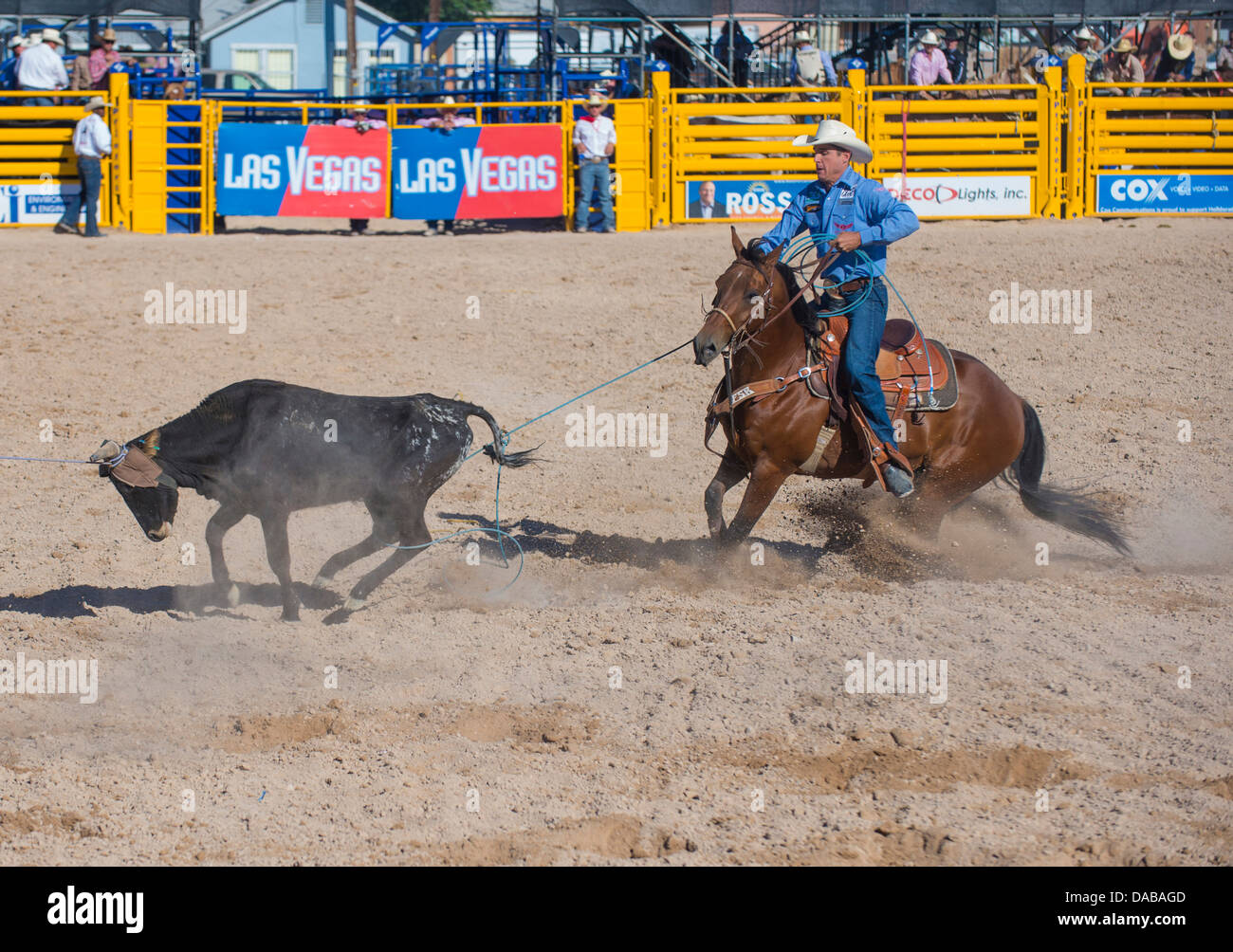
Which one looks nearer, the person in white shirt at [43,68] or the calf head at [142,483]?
the calf head at [142,483]

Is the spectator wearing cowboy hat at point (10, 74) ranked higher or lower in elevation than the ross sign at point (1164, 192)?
higher

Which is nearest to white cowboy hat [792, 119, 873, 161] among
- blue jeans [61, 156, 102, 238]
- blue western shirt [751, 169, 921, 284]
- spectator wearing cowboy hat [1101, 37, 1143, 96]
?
blue western shirt [751, 169, 921, 284]

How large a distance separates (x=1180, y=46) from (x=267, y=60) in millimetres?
32700

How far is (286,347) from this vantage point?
11.9m

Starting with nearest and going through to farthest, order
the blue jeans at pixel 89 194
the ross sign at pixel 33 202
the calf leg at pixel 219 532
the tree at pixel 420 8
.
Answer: the calf leg at pixel 219 532 → the blue jeans at pixel 89 194 → the ross sign at pixel 33 202 → the tree at pixel 420 8

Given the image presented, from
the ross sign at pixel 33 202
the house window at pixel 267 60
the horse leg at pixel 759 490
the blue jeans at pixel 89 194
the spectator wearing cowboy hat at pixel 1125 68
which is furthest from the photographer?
the house window at pixel 267 60

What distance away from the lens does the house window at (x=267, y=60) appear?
44250 mm

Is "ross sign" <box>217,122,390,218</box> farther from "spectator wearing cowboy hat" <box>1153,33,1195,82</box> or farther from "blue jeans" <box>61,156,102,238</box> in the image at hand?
"spectator wearing cowboy hat" <box>1153,33,1195,82</box>

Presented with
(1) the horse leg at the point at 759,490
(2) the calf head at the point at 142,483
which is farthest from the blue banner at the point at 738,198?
(2) the calf head at the point at 142,483

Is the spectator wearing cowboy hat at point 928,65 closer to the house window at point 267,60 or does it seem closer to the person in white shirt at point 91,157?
the person in white shirt at point 91,157

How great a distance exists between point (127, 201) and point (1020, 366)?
11.0 meters

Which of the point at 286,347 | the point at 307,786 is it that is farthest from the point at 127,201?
the point at 307,786

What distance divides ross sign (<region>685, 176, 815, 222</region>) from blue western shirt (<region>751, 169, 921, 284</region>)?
9166mm

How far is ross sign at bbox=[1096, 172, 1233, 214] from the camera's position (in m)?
16.8
